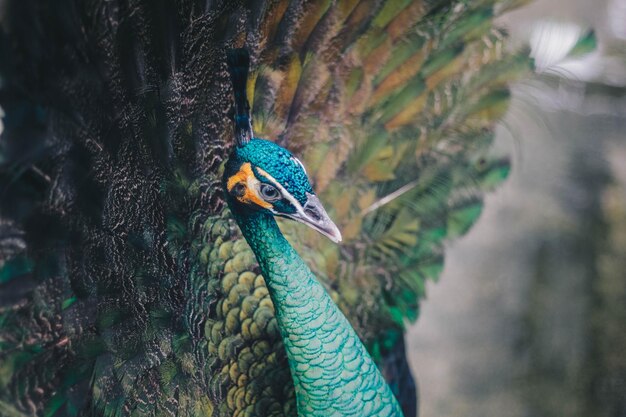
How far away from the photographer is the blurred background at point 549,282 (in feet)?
6.57

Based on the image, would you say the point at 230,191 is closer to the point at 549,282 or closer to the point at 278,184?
the point at 278,184

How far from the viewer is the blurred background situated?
6.57 ft

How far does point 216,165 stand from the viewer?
3.60 feet

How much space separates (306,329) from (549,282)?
1.30 meters

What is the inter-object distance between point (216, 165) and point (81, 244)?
0.96 ft

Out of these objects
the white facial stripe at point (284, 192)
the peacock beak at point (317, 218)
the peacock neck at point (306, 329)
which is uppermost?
the white facial stripe at point (284, 192)

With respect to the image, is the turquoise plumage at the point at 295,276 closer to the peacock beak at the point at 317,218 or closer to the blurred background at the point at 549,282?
the peacock beak at the point at 317,218

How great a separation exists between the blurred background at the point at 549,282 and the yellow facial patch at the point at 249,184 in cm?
105

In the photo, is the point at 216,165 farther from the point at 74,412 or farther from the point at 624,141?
the point at 624,141

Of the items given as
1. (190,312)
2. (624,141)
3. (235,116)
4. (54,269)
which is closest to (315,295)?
(190,312)

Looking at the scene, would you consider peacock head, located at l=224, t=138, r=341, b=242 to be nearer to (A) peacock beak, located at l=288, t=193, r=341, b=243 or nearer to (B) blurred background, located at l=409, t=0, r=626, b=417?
(A) peacock beak, located at l=288, t=193, r=341, b=243

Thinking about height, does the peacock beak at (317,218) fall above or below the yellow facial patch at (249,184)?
below

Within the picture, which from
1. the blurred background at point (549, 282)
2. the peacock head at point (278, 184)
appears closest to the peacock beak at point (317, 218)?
the peacock head at point (278, 184)

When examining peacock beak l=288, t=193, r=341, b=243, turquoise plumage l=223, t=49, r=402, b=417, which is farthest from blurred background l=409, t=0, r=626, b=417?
peacock beak l=288, t=193, r=341, b=243
